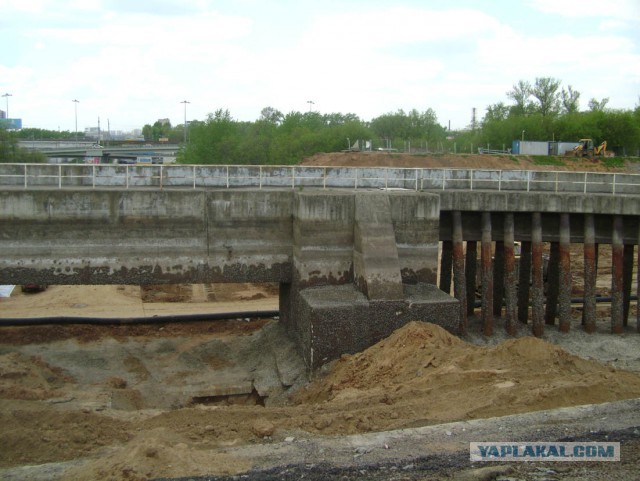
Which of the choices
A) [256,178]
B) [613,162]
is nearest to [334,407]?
[256,178]

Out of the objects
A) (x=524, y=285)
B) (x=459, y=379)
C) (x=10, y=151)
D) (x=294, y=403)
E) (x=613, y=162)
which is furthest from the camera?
(x=10, y=151)

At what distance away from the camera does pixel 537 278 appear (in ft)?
93.2

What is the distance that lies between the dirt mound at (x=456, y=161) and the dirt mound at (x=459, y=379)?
4518 centimetres

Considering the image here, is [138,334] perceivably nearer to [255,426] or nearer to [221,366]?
[221,366]

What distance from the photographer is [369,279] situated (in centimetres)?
2372

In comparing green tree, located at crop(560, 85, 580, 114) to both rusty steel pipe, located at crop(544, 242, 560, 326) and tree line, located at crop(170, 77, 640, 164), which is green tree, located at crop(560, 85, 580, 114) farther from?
rusty steel pipe, located at crop(544, 242, 560, 326)

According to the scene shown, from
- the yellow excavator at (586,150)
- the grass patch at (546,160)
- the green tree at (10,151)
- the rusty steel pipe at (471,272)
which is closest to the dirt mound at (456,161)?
the grass patch at (546,160)

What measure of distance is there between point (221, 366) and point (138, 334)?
540 cm

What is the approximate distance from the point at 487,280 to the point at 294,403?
10647 mm

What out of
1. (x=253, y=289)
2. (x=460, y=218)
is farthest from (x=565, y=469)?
(x=253, y=289)

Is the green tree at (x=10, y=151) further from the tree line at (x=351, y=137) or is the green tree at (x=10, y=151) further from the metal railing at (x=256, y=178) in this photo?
the metal railing at (x=256, y=178)

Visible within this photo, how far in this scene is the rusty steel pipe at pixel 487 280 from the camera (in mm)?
28094

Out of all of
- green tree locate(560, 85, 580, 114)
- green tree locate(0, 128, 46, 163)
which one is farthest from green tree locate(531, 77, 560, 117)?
green tree locate(0, 128, 46, 163)

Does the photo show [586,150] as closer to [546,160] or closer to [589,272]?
[546,160]
